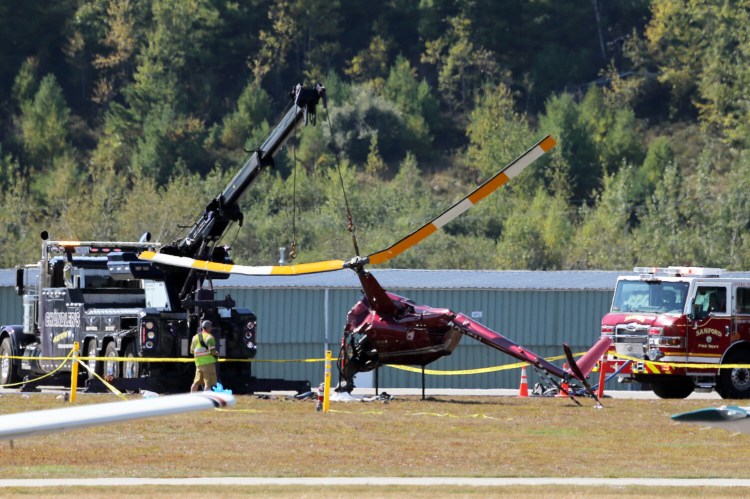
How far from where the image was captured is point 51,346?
30016 mm

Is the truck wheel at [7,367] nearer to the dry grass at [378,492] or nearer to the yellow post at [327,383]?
the yellow post at [327,383]

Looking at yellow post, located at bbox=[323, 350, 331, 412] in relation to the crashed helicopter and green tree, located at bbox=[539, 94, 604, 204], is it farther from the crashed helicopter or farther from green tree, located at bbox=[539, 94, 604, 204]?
green tree, located at bbox=[539, 94, 604, 204]

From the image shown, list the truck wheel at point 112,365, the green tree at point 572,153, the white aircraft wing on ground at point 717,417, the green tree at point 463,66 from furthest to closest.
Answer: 1. the green tree at point 463,66
2. the green tree at point 572,153
3. the truck wheel at point 112,365
4. the white aircraft wing on ground at point 717,417

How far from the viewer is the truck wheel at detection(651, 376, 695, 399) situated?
103 feet

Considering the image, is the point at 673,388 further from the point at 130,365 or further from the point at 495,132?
the point at 495,132

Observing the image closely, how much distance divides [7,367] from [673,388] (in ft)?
46.3

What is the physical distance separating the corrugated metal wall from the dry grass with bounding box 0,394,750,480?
10699 millimetres

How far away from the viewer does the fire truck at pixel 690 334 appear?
30.4m

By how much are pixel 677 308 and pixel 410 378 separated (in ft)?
30.4

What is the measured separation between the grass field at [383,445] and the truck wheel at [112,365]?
1.67m

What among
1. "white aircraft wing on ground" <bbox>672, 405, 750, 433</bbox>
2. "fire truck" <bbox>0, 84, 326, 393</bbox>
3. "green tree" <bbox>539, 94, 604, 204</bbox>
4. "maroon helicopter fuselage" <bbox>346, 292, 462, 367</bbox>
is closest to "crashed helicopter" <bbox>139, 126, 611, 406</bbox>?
"maroon helicopter fuselage" <bbox>346, 292, 462, 367</bbox>

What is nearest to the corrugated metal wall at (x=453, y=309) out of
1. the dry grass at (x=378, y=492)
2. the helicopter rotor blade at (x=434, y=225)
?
the helicopter rotor blade at (x=434, y=225)

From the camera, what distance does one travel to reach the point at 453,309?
3784cm

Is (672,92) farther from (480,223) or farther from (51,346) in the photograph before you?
(51,346)
